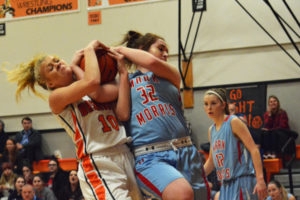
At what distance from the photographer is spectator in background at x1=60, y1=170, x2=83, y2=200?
8.62 metres

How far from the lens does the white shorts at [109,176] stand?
2844 millimetres

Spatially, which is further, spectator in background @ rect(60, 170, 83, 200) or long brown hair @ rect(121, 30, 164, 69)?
spectator in background @ rect(60, 170, 83, 200)

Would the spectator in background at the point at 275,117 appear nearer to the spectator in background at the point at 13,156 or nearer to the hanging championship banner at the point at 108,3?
the hanging championship banner at the point at 108,3

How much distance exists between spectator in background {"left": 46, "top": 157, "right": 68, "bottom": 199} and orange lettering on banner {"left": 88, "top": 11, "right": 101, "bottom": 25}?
11.7 ft

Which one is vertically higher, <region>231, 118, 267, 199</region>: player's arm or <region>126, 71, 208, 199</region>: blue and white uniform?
<region>126, 71, 208, 199</region>: blue and white uniform

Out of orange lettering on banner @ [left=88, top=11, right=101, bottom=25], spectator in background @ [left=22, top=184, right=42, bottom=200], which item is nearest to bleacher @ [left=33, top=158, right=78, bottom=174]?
spectator in background @ [left=22, top=184, right=42, bottom=200]

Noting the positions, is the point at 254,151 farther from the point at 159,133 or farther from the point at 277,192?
the point at 277,192

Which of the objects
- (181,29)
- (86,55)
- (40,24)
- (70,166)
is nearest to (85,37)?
(40,24)

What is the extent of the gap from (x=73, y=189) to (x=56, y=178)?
598 millimetres

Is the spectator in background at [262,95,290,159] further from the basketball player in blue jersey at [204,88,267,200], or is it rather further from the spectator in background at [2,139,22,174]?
the spectator in background at [2,139,22,174]

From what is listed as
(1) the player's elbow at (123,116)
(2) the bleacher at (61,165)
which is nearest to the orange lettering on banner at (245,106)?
(2) the bleacher at (61,165)

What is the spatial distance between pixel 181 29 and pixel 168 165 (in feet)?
24.0

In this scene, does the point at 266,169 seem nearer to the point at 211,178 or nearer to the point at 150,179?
the point at 211,178

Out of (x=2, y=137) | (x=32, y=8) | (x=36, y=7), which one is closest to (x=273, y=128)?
(x=2, y=137)
